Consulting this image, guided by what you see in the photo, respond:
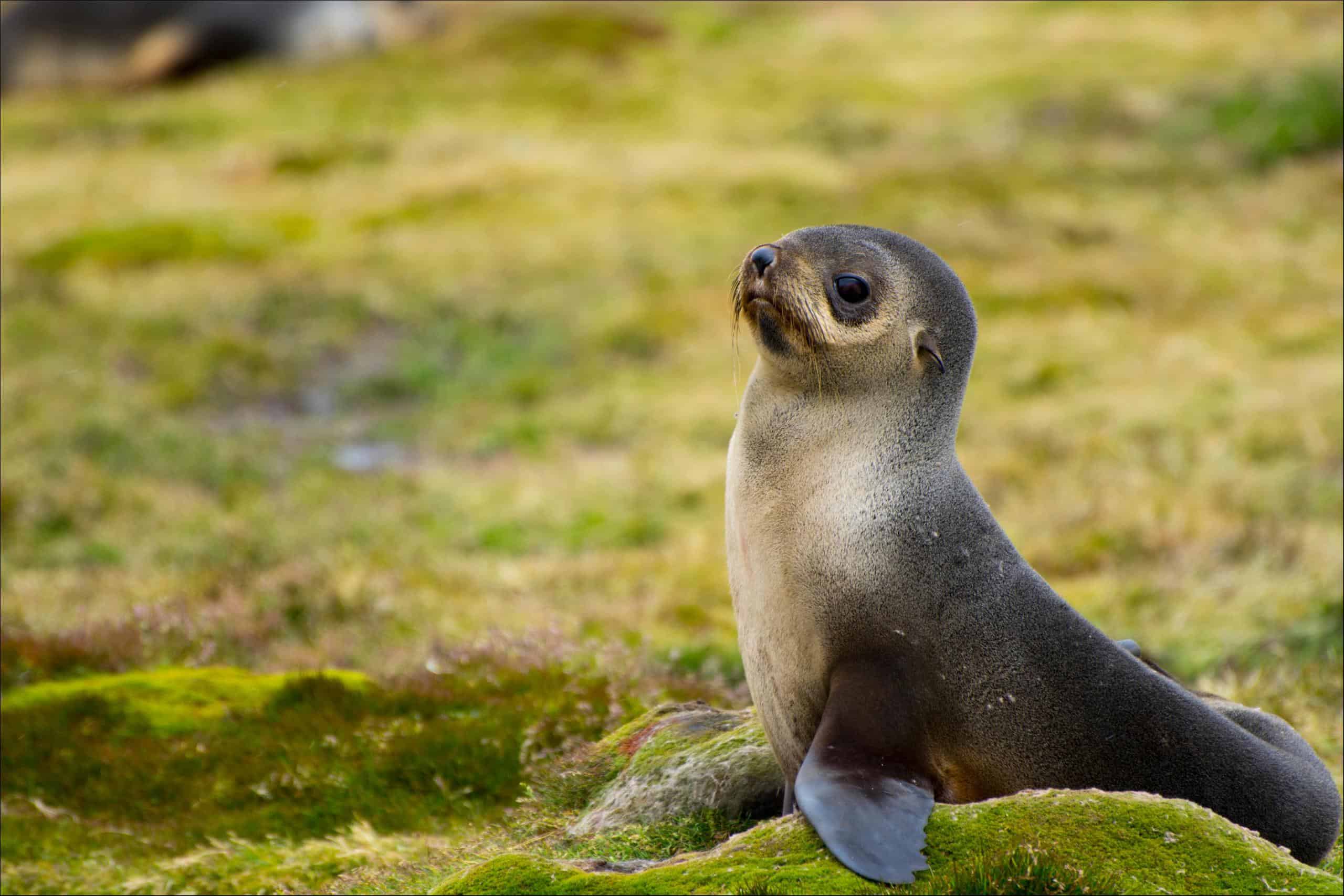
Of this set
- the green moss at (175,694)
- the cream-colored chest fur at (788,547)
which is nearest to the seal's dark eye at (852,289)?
the cream-colored chest fur at (788,547)

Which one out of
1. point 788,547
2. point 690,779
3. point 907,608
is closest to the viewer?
point 907,608

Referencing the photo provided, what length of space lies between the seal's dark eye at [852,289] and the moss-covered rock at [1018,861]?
70.6 inches

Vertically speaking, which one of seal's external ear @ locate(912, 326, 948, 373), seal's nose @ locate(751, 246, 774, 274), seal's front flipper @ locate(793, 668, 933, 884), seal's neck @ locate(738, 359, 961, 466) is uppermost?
seal's nose @ locate(751, 246, 774, 274)

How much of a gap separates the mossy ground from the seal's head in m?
0.29

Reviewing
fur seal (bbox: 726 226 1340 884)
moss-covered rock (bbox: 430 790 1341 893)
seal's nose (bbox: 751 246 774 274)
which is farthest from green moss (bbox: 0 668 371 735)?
seal's nose (bbox: 751 246 774 274)

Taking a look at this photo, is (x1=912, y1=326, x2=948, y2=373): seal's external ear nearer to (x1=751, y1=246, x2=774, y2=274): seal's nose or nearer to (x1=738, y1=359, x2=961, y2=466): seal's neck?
(x1=738, y1=359, x2=961, y2=466): seal's neck

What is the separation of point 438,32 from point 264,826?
41.1m

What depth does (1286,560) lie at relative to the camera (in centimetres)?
1148

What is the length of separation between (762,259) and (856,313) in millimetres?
379

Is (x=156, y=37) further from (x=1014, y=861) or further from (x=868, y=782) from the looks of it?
(x=1014, y=861)

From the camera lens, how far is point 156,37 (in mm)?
40656

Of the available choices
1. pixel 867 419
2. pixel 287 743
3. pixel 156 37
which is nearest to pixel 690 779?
pixel 867 419

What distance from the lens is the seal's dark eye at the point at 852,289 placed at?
5367 millimetres

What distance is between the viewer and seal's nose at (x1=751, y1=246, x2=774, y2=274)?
17.4 feet
